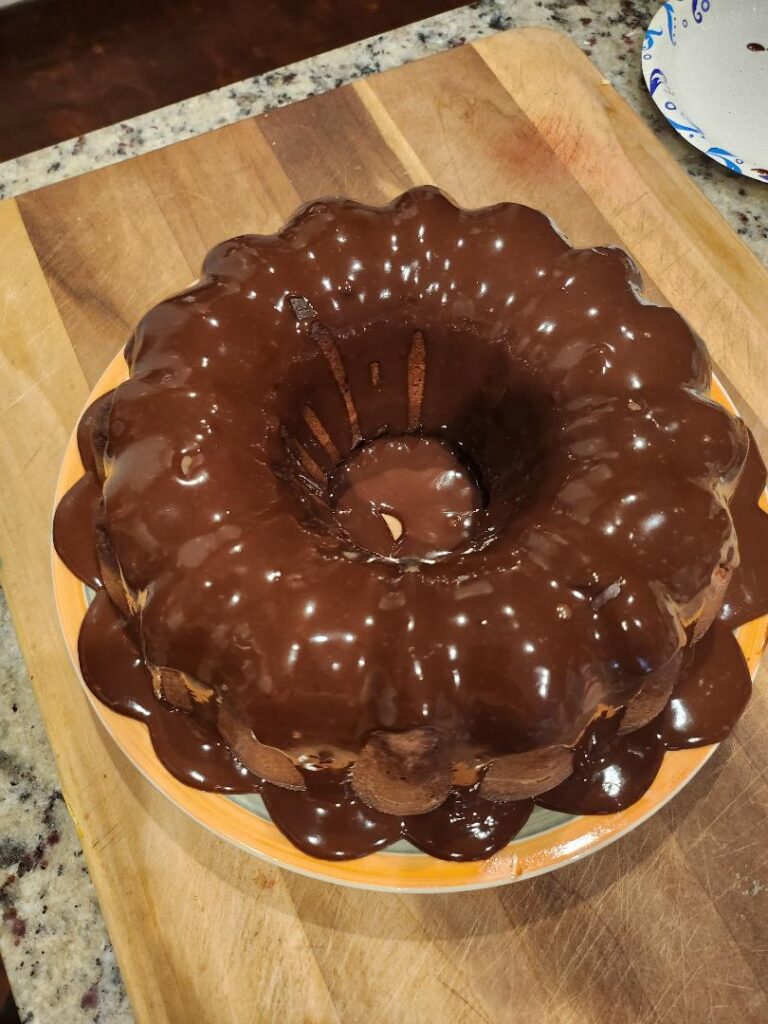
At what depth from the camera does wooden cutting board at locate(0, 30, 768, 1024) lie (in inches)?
51.7

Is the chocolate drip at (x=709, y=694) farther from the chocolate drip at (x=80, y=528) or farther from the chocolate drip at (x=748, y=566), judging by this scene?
the chocolate drip at (x=80, y=528)

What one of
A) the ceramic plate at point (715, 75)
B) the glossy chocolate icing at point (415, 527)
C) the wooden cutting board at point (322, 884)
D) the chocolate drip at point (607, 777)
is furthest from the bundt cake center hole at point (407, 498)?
the ceramic plate at point (715, 75)

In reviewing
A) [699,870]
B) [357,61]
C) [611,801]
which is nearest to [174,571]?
[611,801]

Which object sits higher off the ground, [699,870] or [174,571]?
[174,571]

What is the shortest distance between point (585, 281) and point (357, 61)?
1.21 metres

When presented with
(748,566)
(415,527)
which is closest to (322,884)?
(415,527)

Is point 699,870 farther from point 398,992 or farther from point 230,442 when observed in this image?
point 230,442

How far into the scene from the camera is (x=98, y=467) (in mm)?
1385

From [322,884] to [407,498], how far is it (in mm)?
613

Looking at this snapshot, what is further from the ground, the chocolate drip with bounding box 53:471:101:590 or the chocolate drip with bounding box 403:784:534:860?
the chocolate drip with bounding box 53:471:101:590

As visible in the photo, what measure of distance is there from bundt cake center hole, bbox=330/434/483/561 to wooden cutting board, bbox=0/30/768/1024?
1.73 feet

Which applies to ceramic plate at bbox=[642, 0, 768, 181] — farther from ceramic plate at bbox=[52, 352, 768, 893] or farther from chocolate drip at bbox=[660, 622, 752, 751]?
ceramic plate at bbox=[52, 352, 768, 893]

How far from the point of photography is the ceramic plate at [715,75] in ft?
6.86

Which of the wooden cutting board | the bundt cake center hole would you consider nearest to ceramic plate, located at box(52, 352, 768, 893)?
the wooden cutting board
